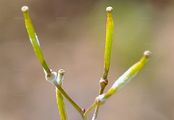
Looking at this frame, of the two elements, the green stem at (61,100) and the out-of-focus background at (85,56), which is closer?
the green stem at (61,100)

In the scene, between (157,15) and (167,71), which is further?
(157,15)

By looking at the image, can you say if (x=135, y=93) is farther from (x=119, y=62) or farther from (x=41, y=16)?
(x=41, y=16)

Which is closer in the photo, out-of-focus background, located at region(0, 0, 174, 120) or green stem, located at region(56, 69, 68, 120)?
green stem, located at region(56, 69, 68, 120)

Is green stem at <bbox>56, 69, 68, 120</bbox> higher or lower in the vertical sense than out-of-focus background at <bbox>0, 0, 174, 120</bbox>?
higher

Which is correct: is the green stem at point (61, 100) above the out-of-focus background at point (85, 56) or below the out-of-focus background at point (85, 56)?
above

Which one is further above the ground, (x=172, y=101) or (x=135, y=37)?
(x=135, y=37)

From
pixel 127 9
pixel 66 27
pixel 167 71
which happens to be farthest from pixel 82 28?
pixel 167 71

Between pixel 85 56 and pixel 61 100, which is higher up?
pixel 61 100

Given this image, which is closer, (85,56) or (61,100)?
(61,100)
